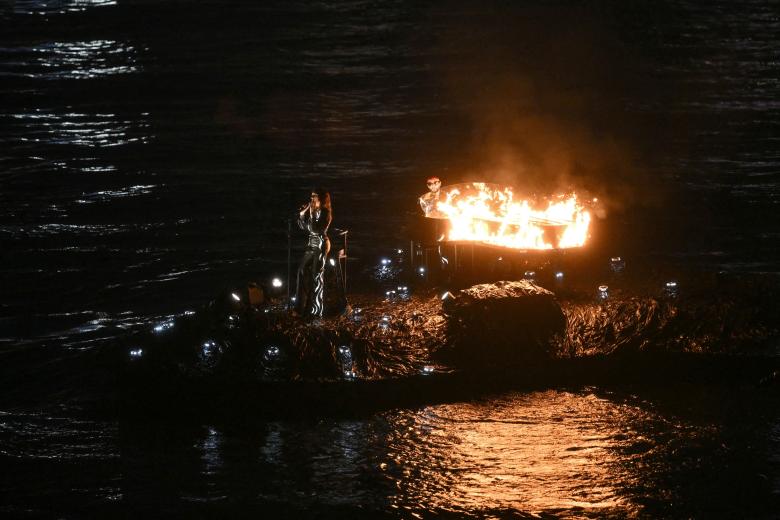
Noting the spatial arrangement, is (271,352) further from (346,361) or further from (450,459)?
(450,459)

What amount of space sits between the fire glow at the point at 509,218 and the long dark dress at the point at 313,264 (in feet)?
9.56

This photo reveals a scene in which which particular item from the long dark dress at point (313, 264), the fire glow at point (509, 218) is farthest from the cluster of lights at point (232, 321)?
the fire glow at point (509, 218)

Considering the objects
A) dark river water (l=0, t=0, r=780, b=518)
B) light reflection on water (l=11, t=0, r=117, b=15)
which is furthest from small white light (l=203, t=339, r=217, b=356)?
light reflection on water (l=11, t=0, r=117, b=15)

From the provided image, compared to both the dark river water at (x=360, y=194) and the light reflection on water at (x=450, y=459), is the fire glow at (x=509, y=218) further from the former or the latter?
the light reflection on water at (x=450, y=459)

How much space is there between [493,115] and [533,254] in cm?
1338

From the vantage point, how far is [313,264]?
41.9ft

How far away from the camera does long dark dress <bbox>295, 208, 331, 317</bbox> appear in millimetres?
12617

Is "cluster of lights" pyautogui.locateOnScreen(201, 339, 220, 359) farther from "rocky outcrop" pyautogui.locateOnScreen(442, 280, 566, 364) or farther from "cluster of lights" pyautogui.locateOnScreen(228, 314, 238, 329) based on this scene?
"rocky outcrop" pyautogui.locateOnScreen(442, 280, 566, 364)

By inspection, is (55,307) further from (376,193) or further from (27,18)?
(27,18)

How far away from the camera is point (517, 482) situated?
990cm

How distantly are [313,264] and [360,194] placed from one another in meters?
8.98

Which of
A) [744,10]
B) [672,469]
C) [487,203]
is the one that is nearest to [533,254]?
[487,203]

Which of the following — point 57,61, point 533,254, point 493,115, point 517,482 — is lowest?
point 517,482

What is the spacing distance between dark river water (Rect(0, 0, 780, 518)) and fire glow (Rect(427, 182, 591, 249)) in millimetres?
873
